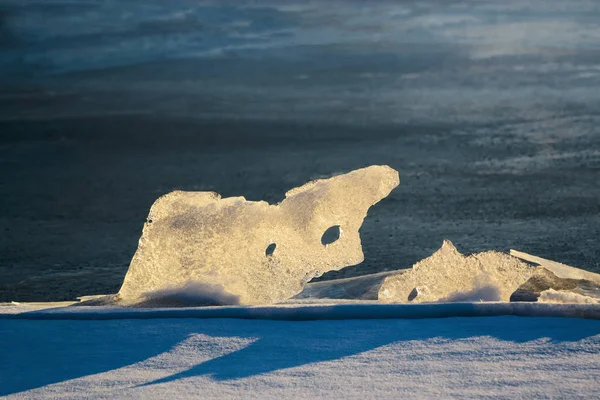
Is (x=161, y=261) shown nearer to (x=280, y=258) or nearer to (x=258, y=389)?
(x=280, y=258)

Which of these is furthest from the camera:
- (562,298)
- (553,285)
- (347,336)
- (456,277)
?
(553,285)

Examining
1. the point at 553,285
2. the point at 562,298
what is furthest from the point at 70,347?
the point at 553,285

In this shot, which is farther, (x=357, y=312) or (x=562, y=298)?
(x=562, y=298)

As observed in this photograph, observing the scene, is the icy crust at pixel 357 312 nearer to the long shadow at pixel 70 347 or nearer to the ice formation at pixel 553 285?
the long shadow at pixel 70 347

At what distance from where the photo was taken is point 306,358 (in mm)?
2100

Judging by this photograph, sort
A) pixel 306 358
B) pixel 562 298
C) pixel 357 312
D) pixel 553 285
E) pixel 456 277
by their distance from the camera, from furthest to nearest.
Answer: pixel 553 285 < pixel 456 277 < pixel 562 298 < pixel 357 312 < pixel 306 358

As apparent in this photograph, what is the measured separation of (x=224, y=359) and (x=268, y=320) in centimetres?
31

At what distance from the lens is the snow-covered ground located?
190 cm

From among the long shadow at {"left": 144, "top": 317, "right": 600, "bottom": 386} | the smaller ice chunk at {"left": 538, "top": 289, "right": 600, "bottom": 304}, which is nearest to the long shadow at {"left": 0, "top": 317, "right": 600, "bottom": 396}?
the long shadow at {"left": 144, "top": 317, "right": 600, "bottom": 386}

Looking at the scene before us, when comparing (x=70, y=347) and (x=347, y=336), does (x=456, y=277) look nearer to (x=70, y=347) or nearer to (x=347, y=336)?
(x=347, y=336)

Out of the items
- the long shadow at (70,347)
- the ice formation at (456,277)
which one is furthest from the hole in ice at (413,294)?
the long shadow at (70,347)

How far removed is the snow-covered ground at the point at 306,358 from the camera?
1.90 metres

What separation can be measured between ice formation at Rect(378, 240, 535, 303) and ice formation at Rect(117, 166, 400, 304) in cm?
27

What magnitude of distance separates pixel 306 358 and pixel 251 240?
85cm
